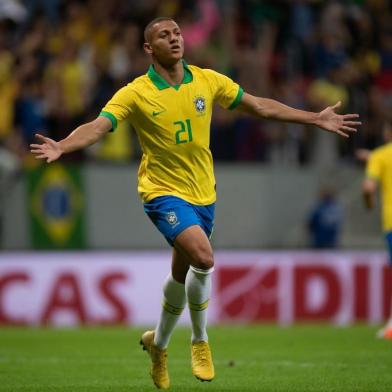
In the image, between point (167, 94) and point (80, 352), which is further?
point (80, 352)

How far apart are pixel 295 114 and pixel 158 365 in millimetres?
2247

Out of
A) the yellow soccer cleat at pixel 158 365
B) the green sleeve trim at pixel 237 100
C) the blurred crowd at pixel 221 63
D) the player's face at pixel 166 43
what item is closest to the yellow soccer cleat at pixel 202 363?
the yellow soccer cleat at pixel 158 365

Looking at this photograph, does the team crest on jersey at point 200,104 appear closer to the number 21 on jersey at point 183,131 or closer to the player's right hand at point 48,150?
the number 21 on jersey at point 183,131

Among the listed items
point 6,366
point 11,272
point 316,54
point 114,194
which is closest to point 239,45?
point 316,54

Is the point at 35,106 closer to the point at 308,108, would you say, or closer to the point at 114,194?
the point at 114,194

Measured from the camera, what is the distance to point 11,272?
17.1 metres

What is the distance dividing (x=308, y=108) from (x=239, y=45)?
184 cm

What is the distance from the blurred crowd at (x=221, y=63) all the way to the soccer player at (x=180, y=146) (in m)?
8.64

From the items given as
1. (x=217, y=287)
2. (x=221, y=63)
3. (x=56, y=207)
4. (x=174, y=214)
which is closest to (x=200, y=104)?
(x=174, y=214)

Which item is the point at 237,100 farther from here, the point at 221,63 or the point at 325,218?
the point at 221,63

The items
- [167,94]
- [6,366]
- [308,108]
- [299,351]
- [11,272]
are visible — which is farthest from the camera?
[308,108]

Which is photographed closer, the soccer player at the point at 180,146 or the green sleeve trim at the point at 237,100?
the soccer player at the point at 180,146

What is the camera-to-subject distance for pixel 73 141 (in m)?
8.28

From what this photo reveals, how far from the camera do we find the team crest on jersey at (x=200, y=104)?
898 centimetres
